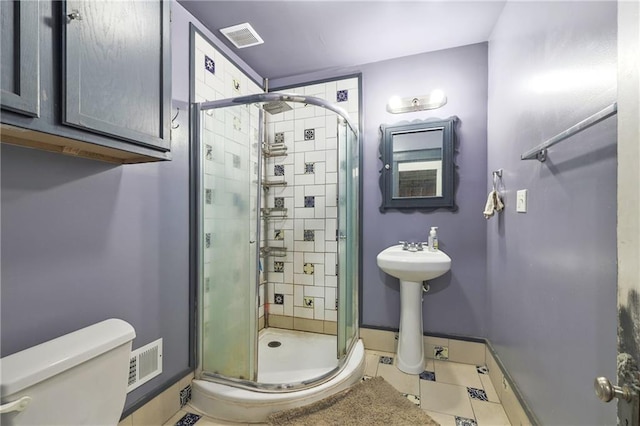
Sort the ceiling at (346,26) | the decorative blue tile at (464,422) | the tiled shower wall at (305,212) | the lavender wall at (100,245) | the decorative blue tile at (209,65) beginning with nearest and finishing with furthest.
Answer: the lavender wall at (100,245) < the decorative blue tile at (464,422) < the ceiling at (346,26) < the decorative blue tile at (209,65) < the tiled shower wall at (305,212)

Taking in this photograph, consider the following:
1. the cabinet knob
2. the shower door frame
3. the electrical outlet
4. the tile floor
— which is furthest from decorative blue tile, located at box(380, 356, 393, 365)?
the cabinet knob

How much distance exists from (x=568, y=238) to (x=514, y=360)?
0.87 m

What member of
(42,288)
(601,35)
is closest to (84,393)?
(42,288)

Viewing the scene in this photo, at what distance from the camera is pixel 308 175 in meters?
2.46

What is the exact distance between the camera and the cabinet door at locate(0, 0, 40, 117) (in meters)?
0.67

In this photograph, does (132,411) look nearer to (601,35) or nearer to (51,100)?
(51,100)

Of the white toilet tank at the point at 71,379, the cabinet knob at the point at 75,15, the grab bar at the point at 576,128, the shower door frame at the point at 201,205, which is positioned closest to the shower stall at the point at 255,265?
the shower door frame at the point at 201,205

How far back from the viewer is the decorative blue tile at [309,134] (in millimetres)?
2441

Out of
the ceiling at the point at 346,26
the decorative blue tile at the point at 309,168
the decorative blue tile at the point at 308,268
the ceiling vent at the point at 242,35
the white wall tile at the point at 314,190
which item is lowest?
the decorative blue tile at the point at 308,268

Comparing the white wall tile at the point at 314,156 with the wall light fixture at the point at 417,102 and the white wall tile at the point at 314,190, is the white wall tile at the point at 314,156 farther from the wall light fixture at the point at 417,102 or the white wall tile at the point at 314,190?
the wall light fixture at the point at 417,102

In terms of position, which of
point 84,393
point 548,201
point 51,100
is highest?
point 51,100

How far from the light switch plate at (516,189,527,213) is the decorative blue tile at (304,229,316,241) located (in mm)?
1532

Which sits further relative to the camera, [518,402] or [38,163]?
[518,402]

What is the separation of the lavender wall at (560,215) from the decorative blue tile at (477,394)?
30 cm
